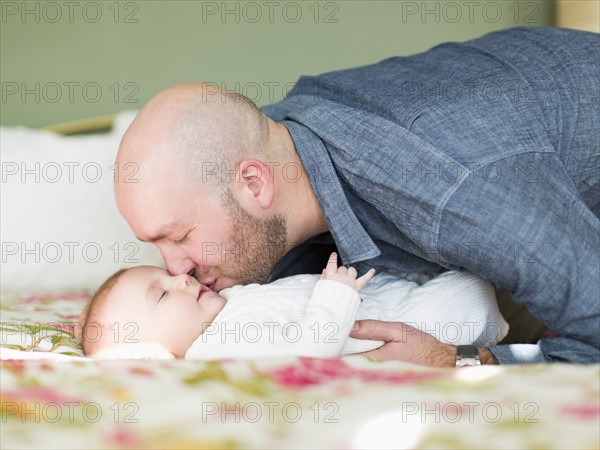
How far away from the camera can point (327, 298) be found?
1318 millimetres

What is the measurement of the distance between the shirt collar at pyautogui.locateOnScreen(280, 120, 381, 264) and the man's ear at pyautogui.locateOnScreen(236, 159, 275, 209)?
85 mm

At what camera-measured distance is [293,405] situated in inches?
36.6

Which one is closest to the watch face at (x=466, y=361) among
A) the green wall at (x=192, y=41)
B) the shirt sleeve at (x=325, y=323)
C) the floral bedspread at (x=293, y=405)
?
the shirt sleeve at (x=325, y=323)

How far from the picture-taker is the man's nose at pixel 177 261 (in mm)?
1465

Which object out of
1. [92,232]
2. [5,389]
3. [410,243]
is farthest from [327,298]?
[92,232]

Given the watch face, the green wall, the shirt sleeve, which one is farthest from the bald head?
the green wall

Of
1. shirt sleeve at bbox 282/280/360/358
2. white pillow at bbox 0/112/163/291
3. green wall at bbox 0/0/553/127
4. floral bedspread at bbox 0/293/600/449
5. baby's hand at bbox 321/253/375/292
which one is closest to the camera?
floral bedspread at bbox 0/293/600/449

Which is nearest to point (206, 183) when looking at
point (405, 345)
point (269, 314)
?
point (269, 314)

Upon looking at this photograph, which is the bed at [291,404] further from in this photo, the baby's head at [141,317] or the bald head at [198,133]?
the bald head at [198,133]

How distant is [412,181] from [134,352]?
1.89 feet

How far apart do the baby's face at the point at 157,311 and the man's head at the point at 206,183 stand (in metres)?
0.09

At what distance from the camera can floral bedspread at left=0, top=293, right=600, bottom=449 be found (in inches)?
33.6

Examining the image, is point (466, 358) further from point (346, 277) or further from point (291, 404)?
point (291, 404)

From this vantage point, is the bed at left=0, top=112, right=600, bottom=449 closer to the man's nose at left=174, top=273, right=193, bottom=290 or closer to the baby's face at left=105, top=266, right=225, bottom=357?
the baby's face at left=105, top=266, right=225, bottom=357
